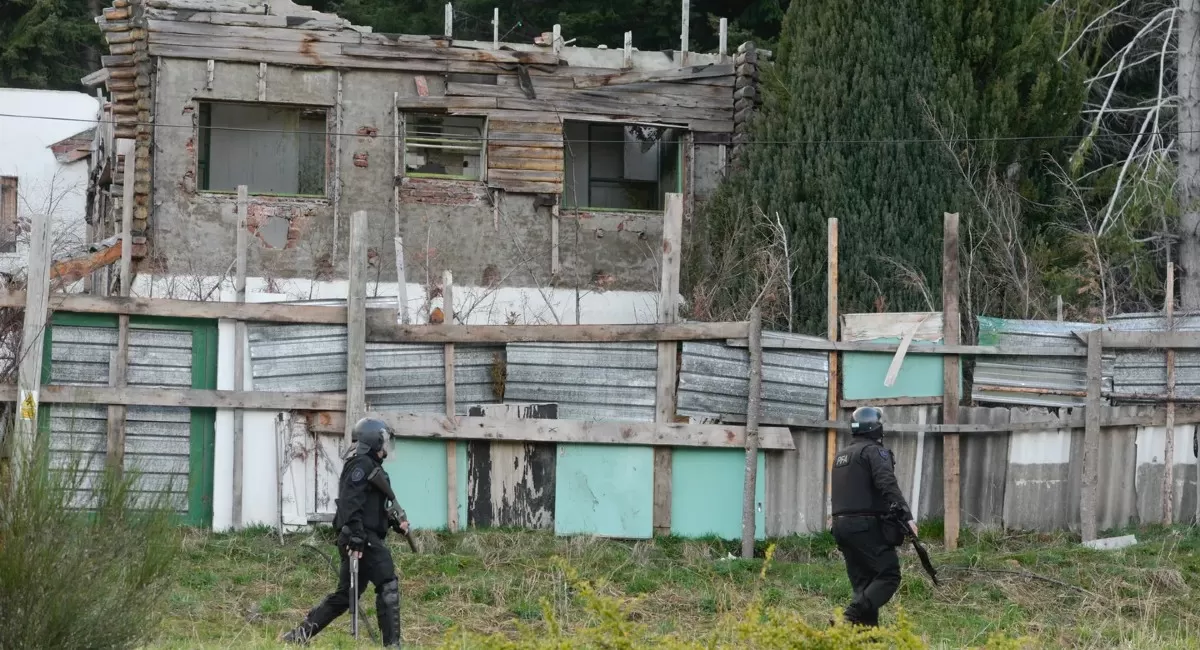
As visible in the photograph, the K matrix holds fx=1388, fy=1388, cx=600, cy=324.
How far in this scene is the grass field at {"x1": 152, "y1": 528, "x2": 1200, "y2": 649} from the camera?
10.1m

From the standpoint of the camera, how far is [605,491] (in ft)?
40.2

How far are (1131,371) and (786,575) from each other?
392 centimetres

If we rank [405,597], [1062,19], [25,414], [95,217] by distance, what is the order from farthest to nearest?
[95,217] → [1062,19] → [25,414] → [405,597]

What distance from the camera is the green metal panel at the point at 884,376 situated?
1243 centimetres

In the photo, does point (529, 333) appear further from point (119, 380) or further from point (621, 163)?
point (621, 163)

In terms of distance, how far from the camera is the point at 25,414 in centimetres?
1143

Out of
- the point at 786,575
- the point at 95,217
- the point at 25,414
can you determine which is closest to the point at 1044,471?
the point at 786,575

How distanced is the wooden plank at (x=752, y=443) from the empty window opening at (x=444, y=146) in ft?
28.8

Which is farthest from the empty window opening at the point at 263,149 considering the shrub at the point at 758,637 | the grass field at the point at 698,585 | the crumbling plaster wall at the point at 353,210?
the shrub at the point at 758,637

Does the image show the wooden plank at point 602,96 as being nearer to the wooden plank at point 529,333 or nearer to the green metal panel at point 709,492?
the wooden plank at point 529,333

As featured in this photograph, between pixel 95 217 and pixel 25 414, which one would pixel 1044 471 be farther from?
pixel 95 217

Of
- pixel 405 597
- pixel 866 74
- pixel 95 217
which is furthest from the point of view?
pixel 95 217

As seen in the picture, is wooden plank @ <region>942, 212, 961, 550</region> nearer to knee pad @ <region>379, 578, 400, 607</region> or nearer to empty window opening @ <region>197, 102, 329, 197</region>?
knee pad @ <region>379, 578, 400, 607</region>

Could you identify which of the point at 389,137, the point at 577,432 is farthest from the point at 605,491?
the point at 389,137
